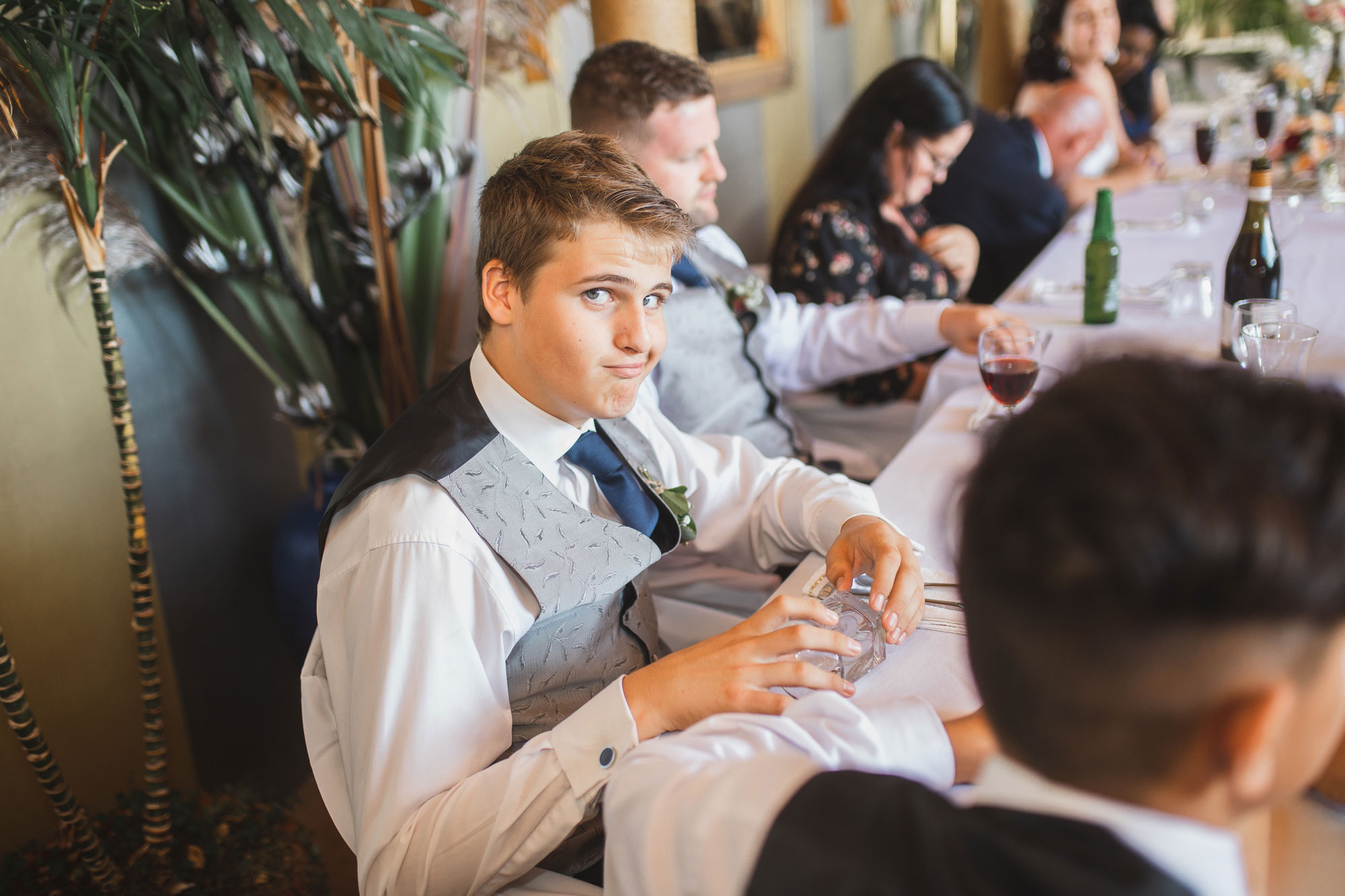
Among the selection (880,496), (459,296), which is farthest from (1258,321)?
(459,296)

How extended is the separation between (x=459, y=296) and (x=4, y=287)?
87 centimetres

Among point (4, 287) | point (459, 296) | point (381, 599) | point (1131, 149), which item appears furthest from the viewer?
point (1131, 149)

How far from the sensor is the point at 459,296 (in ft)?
7.14

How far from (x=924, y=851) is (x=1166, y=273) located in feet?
6.89

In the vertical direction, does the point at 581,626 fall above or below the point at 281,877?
above

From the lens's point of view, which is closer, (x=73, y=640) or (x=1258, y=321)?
(x=1258, y=321)

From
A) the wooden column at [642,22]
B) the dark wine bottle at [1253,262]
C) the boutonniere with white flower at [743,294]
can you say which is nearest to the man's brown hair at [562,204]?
the boutonniere with white flower at [743,294]

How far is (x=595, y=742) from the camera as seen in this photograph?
870 millimetres

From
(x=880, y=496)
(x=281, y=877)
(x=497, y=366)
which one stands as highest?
(x=497, y=366)

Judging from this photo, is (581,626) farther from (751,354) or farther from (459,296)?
(459,296)

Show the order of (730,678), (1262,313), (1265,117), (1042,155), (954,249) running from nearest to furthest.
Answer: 1. (730,678)
2. (1262,313)
3. (954,249)
4. (1265,117)
5. (1042,155)

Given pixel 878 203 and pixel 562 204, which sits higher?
→ pixel 562 204

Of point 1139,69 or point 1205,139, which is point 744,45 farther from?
point 1139,69

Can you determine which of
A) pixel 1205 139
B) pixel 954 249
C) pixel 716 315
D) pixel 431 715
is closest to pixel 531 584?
pixel 431 715
